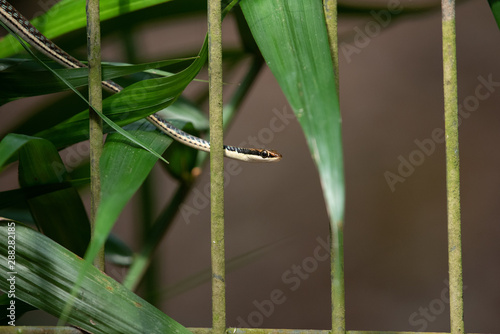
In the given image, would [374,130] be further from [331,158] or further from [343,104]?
[331,158]

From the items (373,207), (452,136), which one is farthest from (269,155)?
(373,207)

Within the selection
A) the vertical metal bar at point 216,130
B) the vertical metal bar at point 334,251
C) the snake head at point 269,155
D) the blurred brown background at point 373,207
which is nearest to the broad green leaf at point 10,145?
the vertical metal bar at point 216,130

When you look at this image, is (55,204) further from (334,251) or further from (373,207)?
(373,207)

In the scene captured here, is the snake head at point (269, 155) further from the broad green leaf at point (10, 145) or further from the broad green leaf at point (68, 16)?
the broad green leaf at point (10, 145)

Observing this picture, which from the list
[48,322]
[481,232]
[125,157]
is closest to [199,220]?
[48,322]

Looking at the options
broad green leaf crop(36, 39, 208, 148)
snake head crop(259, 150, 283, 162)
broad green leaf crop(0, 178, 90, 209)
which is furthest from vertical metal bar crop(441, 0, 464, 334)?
snake head crop(259, 150, 283, 162)

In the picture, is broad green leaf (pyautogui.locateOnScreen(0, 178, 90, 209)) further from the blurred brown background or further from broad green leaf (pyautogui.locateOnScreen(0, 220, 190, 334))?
the blurred brown background
